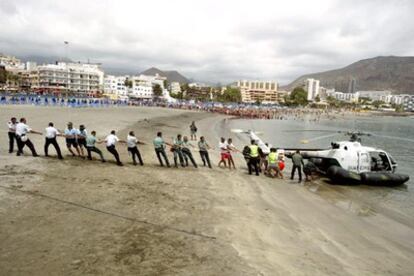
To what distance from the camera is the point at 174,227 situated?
7.74m

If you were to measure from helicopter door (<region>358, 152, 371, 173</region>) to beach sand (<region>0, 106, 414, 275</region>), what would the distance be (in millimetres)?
4167

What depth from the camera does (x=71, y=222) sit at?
7559 mm

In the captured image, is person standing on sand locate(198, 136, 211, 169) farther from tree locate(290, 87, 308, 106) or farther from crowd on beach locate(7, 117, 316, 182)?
tree locate(290, 87, 308, 106)

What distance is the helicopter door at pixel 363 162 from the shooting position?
16953mm

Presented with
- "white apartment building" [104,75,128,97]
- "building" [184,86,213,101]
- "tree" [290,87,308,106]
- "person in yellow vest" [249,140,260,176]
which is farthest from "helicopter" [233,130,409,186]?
"tree" [290,87,308,106]

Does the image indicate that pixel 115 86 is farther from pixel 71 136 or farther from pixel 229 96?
pixel 71 136

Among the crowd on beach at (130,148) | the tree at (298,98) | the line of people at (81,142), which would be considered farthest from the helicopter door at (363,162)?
the tree at (298,98)

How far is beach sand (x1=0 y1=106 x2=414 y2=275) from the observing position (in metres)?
6.01

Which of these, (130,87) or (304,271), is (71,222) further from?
(130,87)

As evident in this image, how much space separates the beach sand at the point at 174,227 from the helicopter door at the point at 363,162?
13.7 feet

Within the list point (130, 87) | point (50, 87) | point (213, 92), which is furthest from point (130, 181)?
point (213, 92)

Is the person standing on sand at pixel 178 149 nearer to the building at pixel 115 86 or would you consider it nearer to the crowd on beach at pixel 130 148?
the crowd on beach at pixel 130 148

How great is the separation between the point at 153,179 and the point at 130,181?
1.02 m

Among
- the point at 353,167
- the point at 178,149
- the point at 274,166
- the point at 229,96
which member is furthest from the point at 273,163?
the point at 229,96
